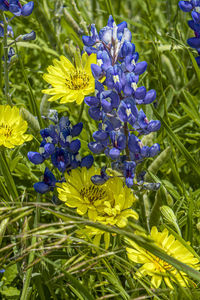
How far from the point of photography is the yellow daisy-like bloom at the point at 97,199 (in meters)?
1.76

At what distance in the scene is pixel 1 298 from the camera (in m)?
2.29

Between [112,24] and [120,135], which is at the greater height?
[112,24]

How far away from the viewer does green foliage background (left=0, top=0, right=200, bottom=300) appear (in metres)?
1.54

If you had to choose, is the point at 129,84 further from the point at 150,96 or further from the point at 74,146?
the point at 74,146

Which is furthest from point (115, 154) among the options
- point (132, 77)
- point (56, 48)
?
point (56, 48)

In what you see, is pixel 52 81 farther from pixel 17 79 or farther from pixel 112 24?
pixel 17 79

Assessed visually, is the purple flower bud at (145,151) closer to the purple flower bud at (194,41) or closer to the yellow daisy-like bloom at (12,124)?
the yellow daisy-like bloom at (12,124)

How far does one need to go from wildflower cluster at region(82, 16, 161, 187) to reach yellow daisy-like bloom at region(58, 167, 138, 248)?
91 mm

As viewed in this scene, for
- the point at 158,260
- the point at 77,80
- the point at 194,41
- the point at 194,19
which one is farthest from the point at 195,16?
the point at 158,260

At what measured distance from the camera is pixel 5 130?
2.21m

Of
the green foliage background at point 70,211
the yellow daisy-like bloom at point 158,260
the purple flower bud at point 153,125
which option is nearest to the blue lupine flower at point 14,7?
the green foliage background at point 70,211

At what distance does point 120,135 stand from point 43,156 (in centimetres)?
40

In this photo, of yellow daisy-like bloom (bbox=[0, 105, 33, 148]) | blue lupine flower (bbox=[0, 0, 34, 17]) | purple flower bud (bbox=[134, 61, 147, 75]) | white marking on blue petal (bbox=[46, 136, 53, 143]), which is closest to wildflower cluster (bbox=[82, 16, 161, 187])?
purple flower bud (bbox=[134, 61, 147, 75])

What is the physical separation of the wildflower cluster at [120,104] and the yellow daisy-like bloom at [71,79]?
29 centimetres
